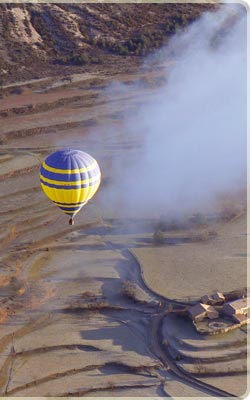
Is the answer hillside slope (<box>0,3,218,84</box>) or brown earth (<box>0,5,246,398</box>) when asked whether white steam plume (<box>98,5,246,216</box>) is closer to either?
brown earth (<box>0,5,246,398</box>)

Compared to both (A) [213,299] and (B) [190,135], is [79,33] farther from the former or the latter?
(A) [213,299]

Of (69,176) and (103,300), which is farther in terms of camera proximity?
(103,300)

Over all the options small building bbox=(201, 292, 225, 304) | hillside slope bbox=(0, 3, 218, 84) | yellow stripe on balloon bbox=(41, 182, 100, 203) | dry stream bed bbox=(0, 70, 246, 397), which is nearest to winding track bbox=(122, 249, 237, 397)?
dry stream bed bbox=(0, 70, 246, 397)

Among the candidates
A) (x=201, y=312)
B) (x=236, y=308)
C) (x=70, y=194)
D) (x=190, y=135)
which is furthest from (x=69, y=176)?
(x=190, y=135)

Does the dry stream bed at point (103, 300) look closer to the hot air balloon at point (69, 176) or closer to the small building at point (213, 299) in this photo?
the small building at point (213, 299)

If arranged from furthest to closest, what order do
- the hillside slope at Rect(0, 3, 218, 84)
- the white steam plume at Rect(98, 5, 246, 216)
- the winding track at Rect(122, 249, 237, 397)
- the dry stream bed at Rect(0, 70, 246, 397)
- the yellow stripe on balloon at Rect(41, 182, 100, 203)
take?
1. the hillside slope at Rect(0, 3, 218, 84)
2. the white steam plume at Rect(98, 5, 246, 216)
3. the yellow stripe on balloon at Rect(41, 182, 100, 203)
4. the dry stream bed at Rect(0, 70, 246, 397)
5. the winding track at Rect(122, 249, 237, 397)

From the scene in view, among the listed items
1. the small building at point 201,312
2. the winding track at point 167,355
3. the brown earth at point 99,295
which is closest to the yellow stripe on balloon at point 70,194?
the brown earth at point 99,295
